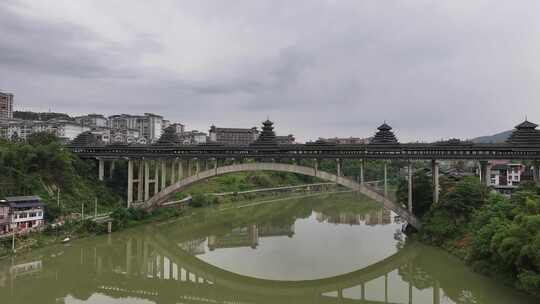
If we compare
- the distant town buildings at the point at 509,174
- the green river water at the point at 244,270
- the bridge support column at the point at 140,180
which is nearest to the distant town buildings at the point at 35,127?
the bridge support column at the point at 140,180

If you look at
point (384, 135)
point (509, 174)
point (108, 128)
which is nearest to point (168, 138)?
point (384, 135)

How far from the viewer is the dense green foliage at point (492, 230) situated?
11.1 meters

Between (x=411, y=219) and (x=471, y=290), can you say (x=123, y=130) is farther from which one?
(x=471, y=290)

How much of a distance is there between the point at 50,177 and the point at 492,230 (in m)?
25.0

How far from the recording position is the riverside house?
59.4 ft

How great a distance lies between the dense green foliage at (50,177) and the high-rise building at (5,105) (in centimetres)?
4082

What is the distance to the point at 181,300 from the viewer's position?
1400 centimetres

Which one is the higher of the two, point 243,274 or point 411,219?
point 411,219

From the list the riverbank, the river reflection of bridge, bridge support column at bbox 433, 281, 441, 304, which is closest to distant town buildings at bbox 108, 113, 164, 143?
the riverbank

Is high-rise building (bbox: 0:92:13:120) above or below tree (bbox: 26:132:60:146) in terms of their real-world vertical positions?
above

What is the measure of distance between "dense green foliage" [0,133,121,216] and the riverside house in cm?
112

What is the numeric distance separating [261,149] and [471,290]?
13.5 meters

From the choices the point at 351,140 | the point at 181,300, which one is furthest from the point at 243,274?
the point at 351,140

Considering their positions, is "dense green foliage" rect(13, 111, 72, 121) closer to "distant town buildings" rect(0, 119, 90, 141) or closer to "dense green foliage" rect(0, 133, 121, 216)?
"distant town buildings" rect(0, 119, 90, 141)
